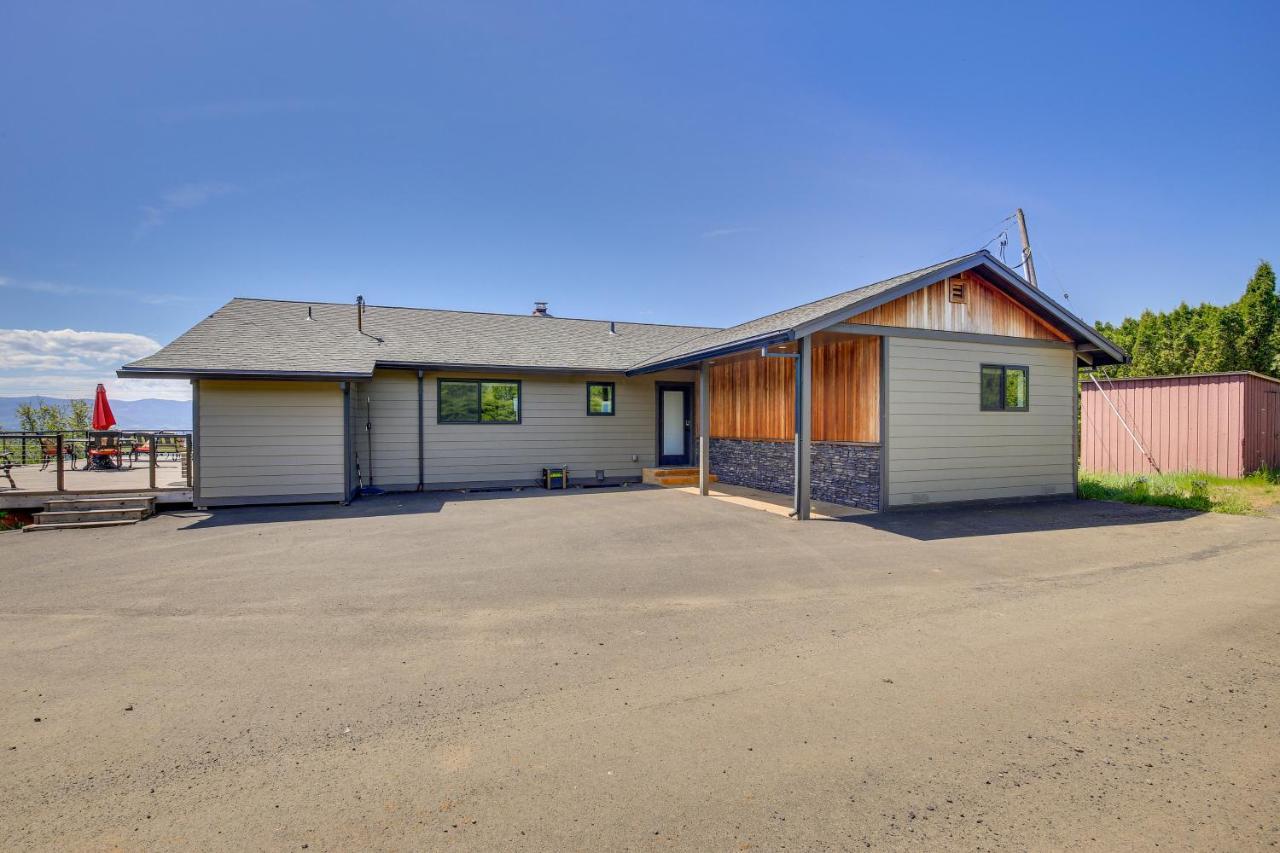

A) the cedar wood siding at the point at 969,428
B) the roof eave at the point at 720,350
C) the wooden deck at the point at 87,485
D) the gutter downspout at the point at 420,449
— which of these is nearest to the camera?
the roof eave at the point at 720,350

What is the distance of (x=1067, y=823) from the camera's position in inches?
88.7

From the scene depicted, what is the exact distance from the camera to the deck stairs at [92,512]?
9.40 meters

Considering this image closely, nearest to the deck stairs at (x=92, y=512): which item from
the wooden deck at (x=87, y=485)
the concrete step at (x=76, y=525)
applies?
the concrete step at (x=76, y=525)

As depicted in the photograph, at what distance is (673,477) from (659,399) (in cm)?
239

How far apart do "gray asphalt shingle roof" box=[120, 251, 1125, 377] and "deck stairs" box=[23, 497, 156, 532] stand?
236 cm

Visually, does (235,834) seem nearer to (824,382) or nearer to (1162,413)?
(824,382)

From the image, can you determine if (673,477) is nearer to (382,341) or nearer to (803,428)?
(803,428)

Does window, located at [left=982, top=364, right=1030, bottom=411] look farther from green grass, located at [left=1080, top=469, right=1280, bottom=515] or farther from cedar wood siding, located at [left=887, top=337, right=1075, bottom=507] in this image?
green grass, located at [left=1080, top=469, right=1280, bottom=515]

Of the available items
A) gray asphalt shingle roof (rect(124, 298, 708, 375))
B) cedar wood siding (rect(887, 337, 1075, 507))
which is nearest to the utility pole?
cedar wood siding (rect(887, 337, 1075, 507))

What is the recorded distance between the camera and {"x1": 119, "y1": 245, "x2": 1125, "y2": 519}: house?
1028cm

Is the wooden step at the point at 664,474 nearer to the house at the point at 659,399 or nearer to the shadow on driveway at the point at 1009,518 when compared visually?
the house at the point at 659,399

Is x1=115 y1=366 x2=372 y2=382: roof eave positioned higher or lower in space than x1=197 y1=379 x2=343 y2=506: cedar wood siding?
higher

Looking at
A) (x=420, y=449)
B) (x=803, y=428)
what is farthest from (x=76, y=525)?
(x=803, y=428)

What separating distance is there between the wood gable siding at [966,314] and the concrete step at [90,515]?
12.8 metres
